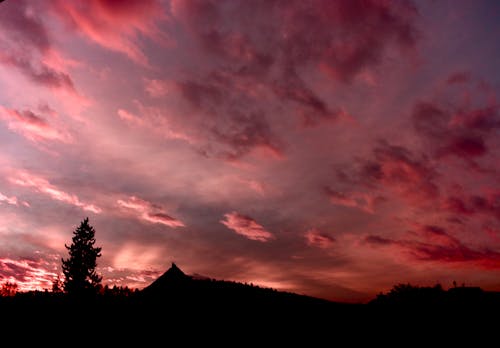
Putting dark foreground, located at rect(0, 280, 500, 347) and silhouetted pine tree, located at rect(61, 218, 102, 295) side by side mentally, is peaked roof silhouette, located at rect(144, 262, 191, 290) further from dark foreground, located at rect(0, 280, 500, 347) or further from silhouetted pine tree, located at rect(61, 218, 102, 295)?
silhouetted pine tree, located at rect(61, 218, 102, 295)

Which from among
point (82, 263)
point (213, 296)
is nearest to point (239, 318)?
point (213, 296)

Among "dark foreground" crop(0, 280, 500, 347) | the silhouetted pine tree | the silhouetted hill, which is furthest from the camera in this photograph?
the silhouetted pine tree

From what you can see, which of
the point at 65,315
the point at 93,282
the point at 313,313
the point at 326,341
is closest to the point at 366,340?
the point at 326,341

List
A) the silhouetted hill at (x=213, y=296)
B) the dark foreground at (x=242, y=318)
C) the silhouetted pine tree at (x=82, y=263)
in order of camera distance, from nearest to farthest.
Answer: the dark foreground at (x=242, y=318) → the silhouetted hill at (x=213, y=296) → the silhouetted pine tree at (x=82, y=263)

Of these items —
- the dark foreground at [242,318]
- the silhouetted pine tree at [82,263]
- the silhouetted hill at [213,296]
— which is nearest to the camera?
the dark foreground at [242,318]

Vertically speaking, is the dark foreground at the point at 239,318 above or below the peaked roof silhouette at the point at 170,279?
below

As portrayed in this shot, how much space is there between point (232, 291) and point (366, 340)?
18.8 ft

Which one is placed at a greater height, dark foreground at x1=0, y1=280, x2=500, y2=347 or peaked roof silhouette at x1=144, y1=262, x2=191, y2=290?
peaked roof silhouette at x1=144, y1=262, x2=191, y2=290

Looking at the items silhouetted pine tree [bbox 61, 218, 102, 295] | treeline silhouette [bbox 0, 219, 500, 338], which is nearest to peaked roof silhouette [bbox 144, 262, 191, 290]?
treeline silhouette [bbox 0, 219, 500, 338]

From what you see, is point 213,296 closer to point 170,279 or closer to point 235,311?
point 235,311

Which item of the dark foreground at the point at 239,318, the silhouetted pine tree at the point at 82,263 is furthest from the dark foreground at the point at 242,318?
the silhouetted pine tree at the point at 82,263

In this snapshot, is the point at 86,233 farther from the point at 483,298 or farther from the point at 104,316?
the point at 483,298

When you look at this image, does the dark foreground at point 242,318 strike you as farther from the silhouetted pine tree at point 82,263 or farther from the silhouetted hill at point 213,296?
the silhouetted pine tree at point 82,263

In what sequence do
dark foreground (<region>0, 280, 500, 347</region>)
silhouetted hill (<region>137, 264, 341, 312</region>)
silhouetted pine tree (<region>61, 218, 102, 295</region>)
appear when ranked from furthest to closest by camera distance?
silhouetted pine tree (<region>61, 218, 102, 295</region>), silhouetted hill (<region>137, 264, 341, 312</region>), dark foreground (<region>0, 280, 500, 347</region>)
